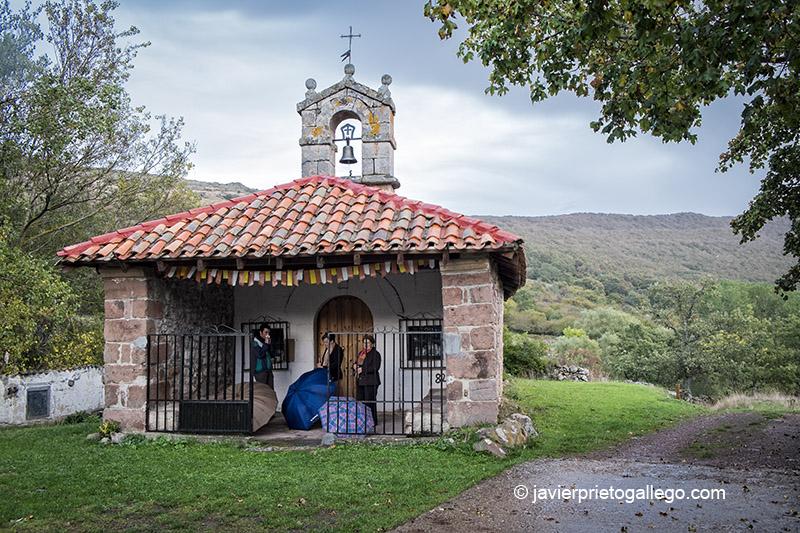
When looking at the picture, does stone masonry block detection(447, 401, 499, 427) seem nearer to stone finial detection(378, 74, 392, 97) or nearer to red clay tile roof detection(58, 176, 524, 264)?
red clay tile roof detection(58, 176, 524, 264)

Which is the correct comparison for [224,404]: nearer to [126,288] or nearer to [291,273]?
[291,273]

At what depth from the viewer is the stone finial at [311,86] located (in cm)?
1163

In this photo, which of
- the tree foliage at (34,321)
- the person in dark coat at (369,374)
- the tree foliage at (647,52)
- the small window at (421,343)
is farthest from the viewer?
the small window at (421,343)

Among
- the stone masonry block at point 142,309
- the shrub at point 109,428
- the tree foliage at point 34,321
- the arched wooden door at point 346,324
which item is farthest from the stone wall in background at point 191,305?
the tree foliage at point 34,321

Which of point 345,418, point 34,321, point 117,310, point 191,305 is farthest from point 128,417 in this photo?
point 34,321

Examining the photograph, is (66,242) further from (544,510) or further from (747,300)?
(747,300)

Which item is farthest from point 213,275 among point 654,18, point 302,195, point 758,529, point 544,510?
point 758,529

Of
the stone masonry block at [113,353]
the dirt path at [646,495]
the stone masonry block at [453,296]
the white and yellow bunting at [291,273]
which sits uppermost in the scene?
A: the white and yellow bunting at [291,273]

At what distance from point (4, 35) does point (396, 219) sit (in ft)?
34.0

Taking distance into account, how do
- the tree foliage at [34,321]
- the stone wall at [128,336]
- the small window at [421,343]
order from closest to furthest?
the stone wall at [128,336]
the tree foliage at [34,321]
the small window at [421,343]

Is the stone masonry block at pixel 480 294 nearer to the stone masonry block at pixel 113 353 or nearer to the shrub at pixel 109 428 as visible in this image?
the stone masonry block at pixel 113 353

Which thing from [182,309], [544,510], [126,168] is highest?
[126,168]

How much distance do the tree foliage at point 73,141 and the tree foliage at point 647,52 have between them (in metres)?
8.28

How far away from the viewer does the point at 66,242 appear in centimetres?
1720
